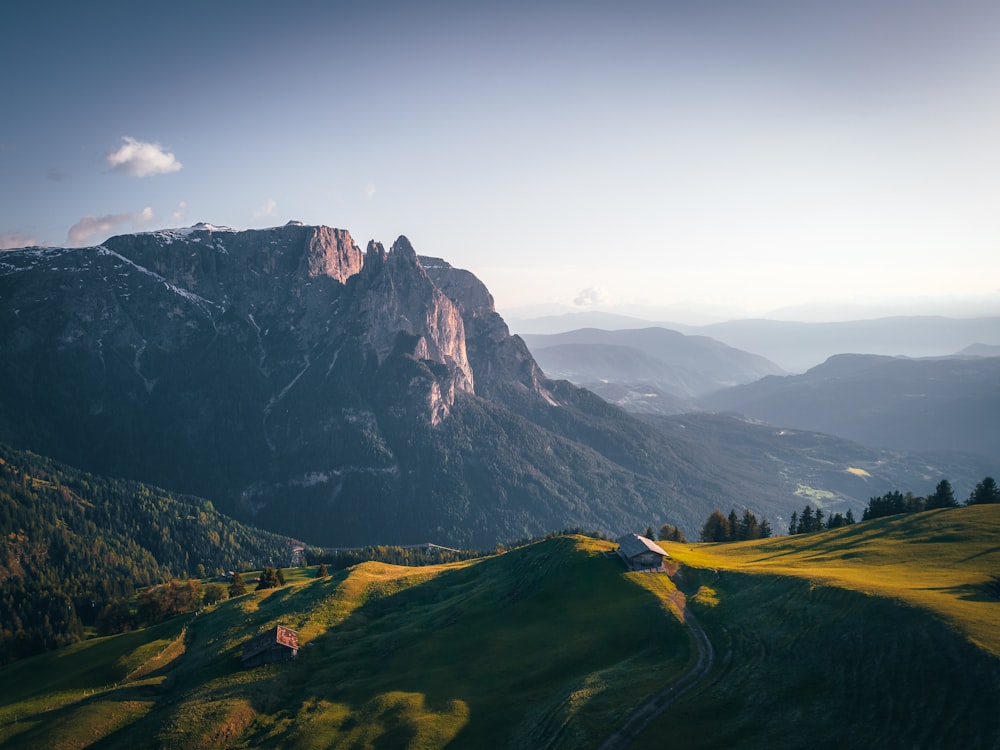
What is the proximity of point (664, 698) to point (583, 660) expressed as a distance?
16.7 meters

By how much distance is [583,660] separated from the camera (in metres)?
74.9

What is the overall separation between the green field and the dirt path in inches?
33.0

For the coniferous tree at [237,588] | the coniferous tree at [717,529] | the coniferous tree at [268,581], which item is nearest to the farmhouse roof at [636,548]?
the coniferous tree at [717,529]

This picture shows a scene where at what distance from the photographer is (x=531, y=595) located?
104438mm

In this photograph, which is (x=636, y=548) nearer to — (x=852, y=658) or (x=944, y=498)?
(x=852, y=658)

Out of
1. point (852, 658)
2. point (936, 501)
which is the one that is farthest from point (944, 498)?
point (852, 658)

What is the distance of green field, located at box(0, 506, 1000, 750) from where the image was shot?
52281 mm

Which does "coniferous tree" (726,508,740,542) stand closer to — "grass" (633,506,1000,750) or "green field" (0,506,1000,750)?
"green field" (0,506,1000,750)

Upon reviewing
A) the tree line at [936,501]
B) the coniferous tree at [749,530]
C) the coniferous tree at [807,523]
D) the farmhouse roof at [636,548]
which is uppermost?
the farmhouse roof at [636,548]

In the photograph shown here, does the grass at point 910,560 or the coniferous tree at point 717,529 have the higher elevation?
the grass at point 910,560

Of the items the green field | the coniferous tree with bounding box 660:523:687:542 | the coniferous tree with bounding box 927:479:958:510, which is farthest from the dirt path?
the coniferous tree with bounding box 660:523:687:542

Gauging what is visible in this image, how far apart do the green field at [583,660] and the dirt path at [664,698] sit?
2.75 feet

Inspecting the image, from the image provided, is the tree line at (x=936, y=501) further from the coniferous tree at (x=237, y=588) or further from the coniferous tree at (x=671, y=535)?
the coniferous tree at (x=237, y=588)

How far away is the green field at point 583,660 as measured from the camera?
52281mm
